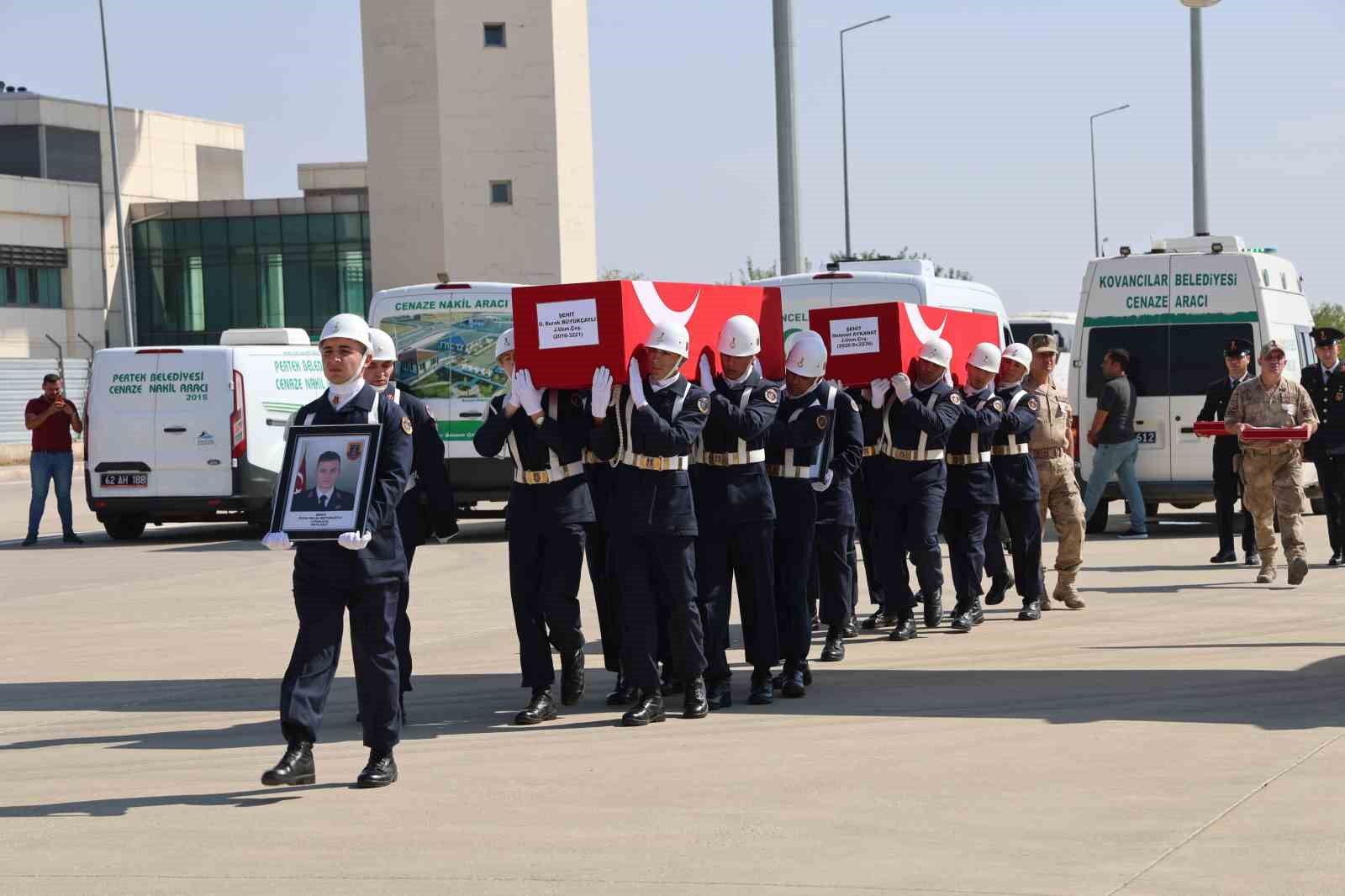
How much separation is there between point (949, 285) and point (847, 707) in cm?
939

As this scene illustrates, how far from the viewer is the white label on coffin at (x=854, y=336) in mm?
12125

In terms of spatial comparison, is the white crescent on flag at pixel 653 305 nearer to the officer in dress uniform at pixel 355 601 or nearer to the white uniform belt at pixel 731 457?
the white uniform belt at pixel 731 457

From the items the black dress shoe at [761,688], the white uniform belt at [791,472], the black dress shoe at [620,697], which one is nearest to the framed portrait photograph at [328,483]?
the black dress shoe at [620,697]

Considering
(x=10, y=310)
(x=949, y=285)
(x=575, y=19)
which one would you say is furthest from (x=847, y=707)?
(x=10, y=310)

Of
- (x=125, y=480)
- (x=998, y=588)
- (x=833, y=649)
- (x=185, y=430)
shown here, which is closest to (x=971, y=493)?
(x=998, y=588)

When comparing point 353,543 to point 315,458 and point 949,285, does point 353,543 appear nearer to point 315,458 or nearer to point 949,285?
point 315,458

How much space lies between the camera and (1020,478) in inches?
516

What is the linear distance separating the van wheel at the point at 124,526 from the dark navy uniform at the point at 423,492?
537 inches

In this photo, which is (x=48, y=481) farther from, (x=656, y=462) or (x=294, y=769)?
(x=294, y=769)

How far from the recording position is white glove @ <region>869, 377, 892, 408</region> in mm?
12102

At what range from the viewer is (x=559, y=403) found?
31.3 ft

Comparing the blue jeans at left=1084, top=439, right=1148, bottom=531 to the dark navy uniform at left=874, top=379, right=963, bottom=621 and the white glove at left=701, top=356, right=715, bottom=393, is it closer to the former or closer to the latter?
the dark navy uniform at left=874, top=379, right=963, bottom=621

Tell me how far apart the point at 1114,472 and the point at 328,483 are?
12.3 meters

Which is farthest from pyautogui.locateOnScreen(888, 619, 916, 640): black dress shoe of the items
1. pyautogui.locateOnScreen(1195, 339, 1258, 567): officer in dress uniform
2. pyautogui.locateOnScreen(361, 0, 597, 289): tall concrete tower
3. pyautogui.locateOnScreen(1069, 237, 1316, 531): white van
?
pyautogui.locateOnScreen(361, 0, 597, 289): tall concrete tower
